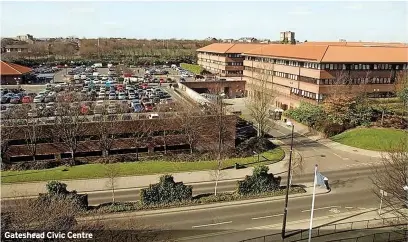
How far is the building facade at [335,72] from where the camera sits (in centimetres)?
5300

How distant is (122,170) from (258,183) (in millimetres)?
12088

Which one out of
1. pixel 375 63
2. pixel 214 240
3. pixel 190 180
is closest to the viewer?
pixel 214 240

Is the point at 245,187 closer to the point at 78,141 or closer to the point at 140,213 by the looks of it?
the point at 140,213

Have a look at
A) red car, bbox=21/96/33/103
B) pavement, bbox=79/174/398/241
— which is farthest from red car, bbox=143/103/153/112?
pavement, bbox=79/174/398/241

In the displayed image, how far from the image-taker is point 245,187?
29.4 m

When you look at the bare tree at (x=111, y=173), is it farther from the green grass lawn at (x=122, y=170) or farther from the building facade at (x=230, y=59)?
the building facade at (x=230, y=59)

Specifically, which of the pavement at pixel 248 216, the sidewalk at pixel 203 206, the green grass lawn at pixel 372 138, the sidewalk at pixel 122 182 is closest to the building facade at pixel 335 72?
the green grass lawn at pixel 372 138

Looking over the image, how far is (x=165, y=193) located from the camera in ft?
90.8

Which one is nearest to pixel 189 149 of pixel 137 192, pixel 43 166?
pixel 137 192

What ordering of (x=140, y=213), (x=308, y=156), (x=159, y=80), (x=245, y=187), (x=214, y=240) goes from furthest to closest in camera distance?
(x=159, y=80) < (x=308, y=156) < (x=245, y=187) < (x=140, y=213) < (x=214, y=240)

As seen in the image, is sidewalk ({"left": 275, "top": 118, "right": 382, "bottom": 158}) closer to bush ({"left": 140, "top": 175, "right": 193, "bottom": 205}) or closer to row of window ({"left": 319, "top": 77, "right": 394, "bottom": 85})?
row of window ({"left": 319, "top": 77, "right": 394, "bottom": 85})

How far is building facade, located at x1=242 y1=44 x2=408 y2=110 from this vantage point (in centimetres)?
5300

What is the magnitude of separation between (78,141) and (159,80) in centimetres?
4810

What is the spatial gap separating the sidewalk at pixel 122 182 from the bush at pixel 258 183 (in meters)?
3.82
